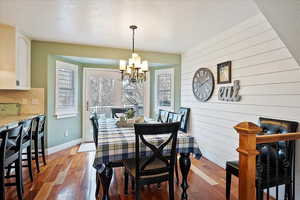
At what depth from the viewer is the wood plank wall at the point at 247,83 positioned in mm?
1984

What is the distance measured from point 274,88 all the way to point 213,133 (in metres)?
1.39

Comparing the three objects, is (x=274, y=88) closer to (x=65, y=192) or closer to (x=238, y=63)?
(x=238, y=63)

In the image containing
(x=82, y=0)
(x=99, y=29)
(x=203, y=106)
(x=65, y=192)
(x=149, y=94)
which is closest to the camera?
(x=82, y=0)

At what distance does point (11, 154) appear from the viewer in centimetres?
188

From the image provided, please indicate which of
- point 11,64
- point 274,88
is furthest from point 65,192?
point 274,88

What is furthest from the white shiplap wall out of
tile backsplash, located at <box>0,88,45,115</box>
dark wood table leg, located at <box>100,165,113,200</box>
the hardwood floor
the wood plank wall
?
tile backsplash, located at <box>0,88,45,115</box>

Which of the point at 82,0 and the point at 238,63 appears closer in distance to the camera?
the point at 82,0

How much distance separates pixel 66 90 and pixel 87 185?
2510mm

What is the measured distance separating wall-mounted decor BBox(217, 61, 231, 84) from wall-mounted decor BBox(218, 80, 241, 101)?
0.12 m

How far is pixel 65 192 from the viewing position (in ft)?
7.21

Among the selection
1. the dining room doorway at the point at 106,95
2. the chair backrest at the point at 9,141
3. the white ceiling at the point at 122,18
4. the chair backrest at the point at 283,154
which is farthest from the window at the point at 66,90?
the chair backrest at the point at 283,154

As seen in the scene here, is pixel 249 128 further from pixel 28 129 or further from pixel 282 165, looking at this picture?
pixel 28 129

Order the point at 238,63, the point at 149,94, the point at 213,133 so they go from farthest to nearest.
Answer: the point at 149,94 < the point at 213,133 < the point at 238,63

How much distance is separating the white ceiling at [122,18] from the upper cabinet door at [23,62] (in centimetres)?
18
